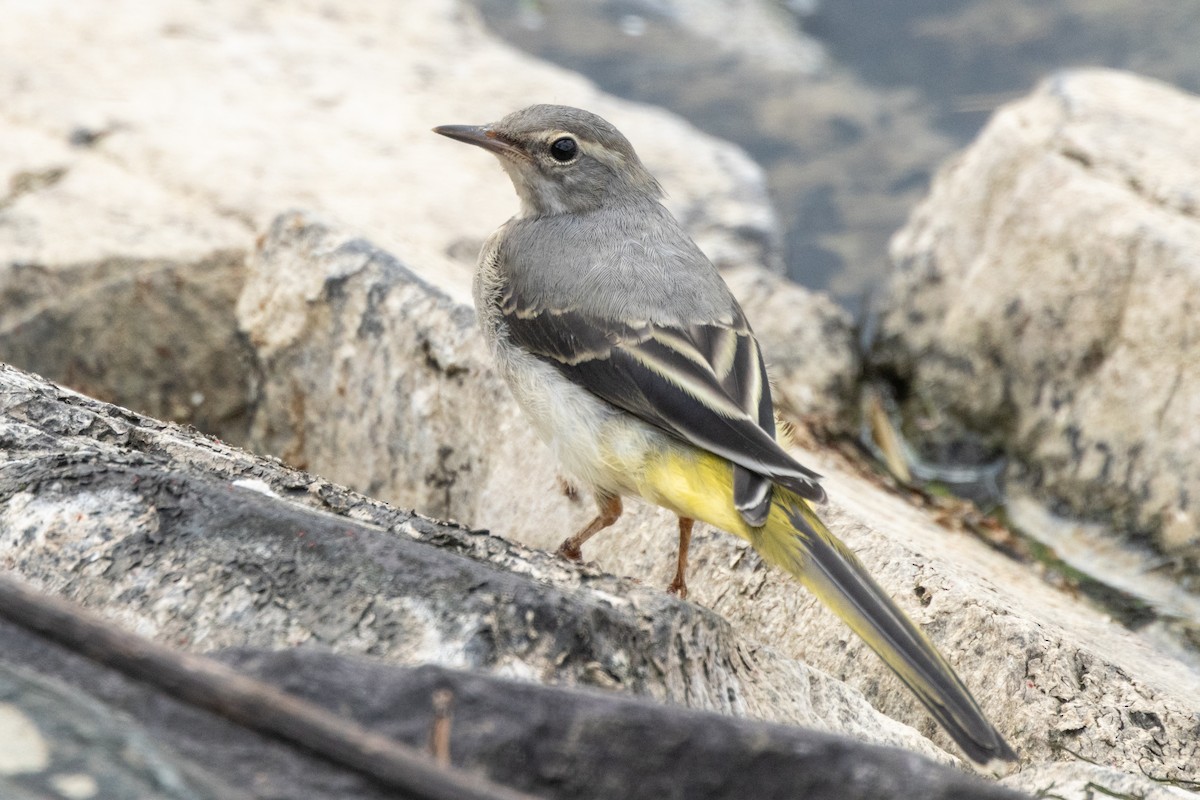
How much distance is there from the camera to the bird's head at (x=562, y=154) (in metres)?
5.37

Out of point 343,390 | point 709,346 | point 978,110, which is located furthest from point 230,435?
point 978,110

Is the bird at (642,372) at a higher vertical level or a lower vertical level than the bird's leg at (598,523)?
higher

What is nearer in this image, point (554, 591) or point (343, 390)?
point (554, 591)

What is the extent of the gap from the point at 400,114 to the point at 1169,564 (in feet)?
18.0

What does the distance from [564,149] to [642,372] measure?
1476 mm

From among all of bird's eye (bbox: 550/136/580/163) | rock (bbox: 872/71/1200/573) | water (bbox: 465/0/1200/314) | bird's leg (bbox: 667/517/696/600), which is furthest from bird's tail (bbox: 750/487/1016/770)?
water (bbox: 465/0/1200/314)

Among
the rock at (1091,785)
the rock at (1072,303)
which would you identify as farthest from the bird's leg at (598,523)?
the rock at (1072,303)

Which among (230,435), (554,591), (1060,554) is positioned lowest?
(230,435)

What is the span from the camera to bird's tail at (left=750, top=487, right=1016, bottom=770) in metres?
3.19

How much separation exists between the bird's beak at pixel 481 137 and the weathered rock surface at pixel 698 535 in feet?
2.08

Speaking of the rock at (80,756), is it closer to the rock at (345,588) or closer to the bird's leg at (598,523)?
the rock at (345,588)

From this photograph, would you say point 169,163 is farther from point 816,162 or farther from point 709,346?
point 816,162

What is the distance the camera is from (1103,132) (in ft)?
22.4

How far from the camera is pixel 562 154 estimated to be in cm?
538
